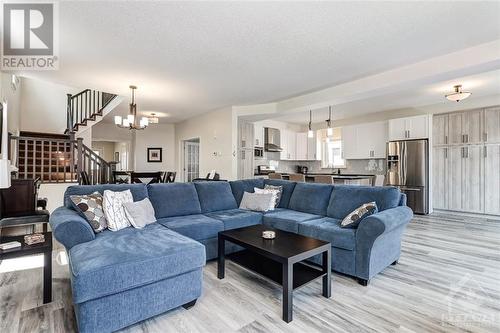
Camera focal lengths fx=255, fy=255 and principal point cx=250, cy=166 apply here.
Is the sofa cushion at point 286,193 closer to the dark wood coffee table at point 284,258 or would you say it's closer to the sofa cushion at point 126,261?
the dark wood coffee table at point 284,258

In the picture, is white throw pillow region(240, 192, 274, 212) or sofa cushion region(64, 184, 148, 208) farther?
white throw pillow region(240, 192, 274, 212)

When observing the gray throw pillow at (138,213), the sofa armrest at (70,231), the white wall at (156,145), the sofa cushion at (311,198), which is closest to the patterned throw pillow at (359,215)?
the sofa cushion at (311,198)

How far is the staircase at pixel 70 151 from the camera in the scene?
504 centimetres

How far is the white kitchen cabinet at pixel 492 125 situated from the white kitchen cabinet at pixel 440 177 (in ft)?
2.54

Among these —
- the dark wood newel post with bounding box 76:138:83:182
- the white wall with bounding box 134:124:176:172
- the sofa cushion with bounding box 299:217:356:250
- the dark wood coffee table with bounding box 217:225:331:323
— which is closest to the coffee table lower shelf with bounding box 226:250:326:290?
the dark wood coffee table with bounding box 217:225:331:323

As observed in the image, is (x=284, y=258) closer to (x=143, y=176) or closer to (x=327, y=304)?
(x=327, y=304)

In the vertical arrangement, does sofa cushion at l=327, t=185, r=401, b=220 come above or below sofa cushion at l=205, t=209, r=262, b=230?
above

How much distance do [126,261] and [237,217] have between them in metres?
1.69

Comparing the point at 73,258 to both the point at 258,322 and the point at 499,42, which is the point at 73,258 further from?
the point at 499,42

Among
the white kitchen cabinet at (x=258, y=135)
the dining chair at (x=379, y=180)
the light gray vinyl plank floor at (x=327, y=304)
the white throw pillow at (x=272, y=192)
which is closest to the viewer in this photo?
the light gray vinyl plank floor at (x=327, y=304)

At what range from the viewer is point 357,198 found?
317cm

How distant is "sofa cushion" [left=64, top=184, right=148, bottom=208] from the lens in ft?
9.21

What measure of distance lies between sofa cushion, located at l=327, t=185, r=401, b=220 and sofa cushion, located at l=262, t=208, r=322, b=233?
28 centimetres

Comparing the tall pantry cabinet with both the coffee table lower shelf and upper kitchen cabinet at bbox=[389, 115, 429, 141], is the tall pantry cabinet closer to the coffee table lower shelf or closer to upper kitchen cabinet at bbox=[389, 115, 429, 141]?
upper kitchen cabinet at bbox=[389, 115, 429, 141]
